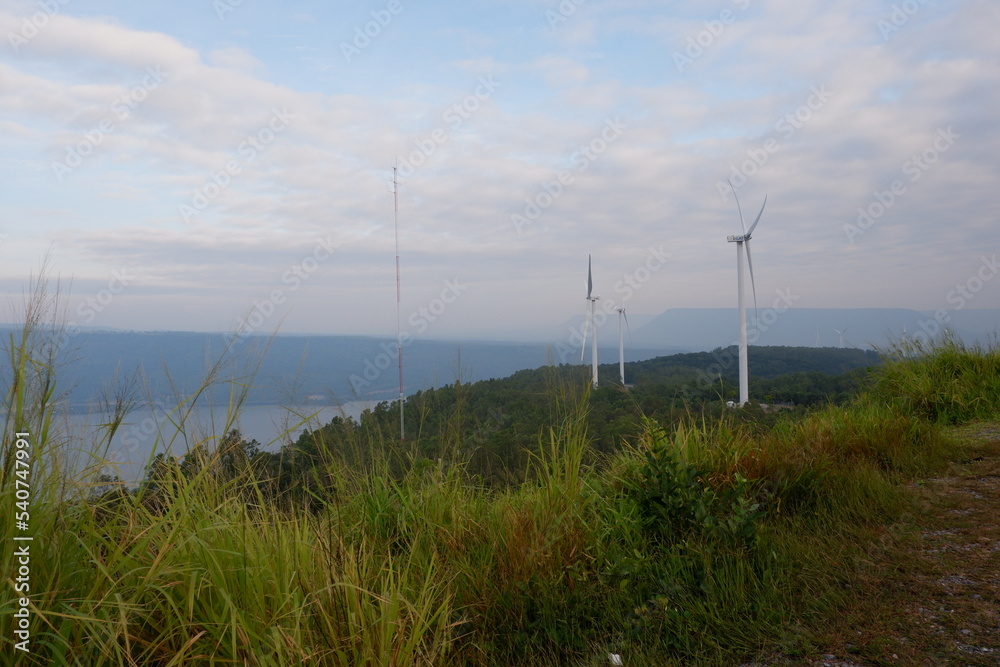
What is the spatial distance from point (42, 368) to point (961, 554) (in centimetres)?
526

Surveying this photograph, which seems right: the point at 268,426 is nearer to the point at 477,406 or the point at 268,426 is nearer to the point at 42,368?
the point at 42,368

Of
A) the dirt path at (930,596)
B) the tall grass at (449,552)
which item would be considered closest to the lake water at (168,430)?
the tall grass at (449,552)

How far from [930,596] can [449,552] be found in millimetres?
2736

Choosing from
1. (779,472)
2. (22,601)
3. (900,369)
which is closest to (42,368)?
(22,601)

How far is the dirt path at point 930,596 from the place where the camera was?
2.96 metres

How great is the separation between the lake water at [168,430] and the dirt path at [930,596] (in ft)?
11.1

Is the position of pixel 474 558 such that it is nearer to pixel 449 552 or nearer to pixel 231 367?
pixel 449 552

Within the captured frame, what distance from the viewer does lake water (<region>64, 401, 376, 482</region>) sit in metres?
3.29

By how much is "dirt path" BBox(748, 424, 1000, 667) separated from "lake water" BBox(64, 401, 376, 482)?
3389 millimetres

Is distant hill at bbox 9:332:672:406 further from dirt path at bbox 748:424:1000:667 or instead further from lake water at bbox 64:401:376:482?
dirt path at bbox 748:424:1000:667

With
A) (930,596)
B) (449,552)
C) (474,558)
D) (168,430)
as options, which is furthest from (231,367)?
(930,596)

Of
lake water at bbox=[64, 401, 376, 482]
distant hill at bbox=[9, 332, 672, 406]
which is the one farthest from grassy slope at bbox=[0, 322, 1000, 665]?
distant hill at bbox=[9, 332, 672, 406]

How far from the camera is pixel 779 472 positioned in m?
5.05

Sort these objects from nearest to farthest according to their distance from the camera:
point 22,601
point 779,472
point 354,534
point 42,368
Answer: point 22,601, point 42,368, point 354,534, point 779,472
